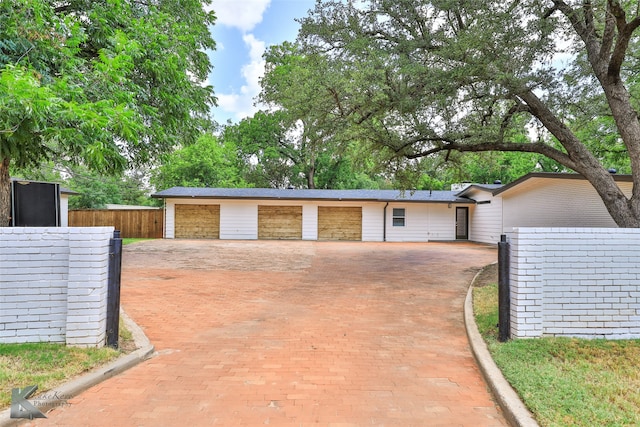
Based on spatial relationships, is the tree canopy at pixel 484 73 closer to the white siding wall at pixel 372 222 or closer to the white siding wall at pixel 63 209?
the white siding wall at pixel 372 222

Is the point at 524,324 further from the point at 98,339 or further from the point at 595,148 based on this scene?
the point at 595,148

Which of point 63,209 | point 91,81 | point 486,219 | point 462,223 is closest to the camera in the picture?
point 91,81

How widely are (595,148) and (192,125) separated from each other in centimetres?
1407

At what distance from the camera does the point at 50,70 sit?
20.0 ft

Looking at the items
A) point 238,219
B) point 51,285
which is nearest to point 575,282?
point 51,285

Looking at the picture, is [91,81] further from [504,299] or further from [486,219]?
[486,219]

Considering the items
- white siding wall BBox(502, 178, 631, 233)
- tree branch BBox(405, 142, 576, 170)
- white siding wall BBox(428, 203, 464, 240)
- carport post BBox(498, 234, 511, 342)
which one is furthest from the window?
carport post BBox(498, 234, 511, 342)

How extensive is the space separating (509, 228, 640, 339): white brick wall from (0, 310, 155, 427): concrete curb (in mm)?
3996

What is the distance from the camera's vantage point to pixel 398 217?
65.3 ft

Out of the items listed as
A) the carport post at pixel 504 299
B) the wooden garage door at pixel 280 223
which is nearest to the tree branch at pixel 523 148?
the carport post at pixel 504 299

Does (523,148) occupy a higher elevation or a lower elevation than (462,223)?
higher

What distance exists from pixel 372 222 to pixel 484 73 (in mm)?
13065

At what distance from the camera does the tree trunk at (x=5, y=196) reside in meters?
A: 7.00

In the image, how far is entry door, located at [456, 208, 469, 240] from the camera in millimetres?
20484
